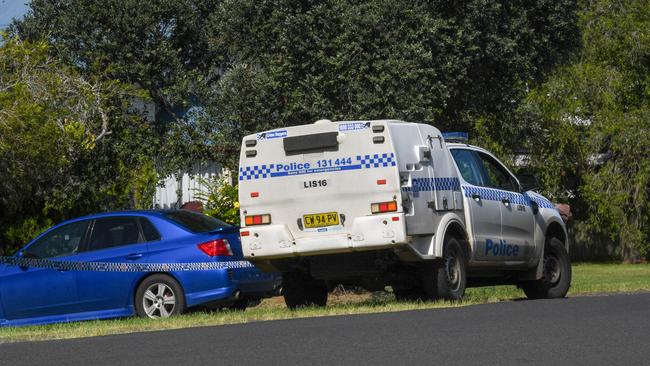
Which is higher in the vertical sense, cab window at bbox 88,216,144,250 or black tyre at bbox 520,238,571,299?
cab window at bbox 88,216,144,250

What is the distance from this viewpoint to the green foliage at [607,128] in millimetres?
34906

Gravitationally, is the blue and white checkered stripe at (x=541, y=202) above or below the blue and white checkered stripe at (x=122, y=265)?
above

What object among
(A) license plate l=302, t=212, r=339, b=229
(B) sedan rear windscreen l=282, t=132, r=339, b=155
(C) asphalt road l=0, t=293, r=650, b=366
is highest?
(B) sedan rear windscreen l=282, t=132, r=339, b=155

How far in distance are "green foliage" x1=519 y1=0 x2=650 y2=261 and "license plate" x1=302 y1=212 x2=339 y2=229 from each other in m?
21.4

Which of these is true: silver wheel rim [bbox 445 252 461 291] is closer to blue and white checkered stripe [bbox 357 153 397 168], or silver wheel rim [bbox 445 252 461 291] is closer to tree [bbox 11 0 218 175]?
blue and white checkered stripe [bbox 357 153 397 168]

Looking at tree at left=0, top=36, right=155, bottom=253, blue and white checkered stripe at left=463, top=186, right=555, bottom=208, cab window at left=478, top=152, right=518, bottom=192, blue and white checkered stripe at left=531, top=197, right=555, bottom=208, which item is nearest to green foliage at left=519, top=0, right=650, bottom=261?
tree at left=0, top=36, right=155, bottom=253

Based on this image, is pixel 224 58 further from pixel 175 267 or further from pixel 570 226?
pixel 570 226

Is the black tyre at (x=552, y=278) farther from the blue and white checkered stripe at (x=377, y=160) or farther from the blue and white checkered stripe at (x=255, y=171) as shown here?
the blue and white checkered stripe at (x=255, y=171)

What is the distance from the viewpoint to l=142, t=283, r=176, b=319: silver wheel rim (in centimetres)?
1515

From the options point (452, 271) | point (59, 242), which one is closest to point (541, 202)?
point (452, 271)

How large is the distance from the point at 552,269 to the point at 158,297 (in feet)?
17.0

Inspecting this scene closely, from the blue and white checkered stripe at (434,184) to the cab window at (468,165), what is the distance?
395 millimetres

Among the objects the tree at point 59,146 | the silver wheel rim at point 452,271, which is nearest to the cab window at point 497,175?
the silver wheel rim at point 452,271

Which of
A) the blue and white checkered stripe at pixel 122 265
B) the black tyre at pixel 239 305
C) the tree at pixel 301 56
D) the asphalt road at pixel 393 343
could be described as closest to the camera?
the asphalt road at pixel 393 343
